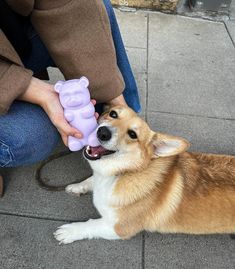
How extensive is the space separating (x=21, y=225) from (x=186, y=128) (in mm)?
1774

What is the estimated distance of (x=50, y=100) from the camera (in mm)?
2045

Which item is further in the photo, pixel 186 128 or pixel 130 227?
pixel 186 128

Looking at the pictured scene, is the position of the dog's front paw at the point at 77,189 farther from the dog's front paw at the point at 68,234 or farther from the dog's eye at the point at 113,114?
the dog's eye at the point at 113,114

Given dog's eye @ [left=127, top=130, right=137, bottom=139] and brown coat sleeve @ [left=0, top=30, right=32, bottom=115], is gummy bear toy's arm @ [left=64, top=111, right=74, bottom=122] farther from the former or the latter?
dog's eye @ [left=127, top=130, right=137, bottom=139]

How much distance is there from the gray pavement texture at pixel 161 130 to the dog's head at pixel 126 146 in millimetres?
616

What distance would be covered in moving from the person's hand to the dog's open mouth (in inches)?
6.9

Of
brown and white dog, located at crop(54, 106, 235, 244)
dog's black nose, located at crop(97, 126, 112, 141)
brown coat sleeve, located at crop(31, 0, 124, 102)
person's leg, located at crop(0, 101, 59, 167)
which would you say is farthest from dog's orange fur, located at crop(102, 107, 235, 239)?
person's leg, located at crop(0, 101, 59, 167)

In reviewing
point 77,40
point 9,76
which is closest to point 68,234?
point 9,76

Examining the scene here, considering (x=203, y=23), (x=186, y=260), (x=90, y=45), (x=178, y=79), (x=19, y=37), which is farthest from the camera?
(x=203, y=23)

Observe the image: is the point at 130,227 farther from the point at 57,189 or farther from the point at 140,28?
the point at 140,28

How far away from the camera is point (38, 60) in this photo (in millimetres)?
2631

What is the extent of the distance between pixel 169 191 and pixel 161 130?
1.13 meters

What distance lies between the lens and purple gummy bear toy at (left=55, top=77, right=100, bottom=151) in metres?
1.95

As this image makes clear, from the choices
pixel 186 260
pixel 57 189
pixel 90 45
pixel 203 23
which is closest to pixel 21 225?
pixel 57 189
